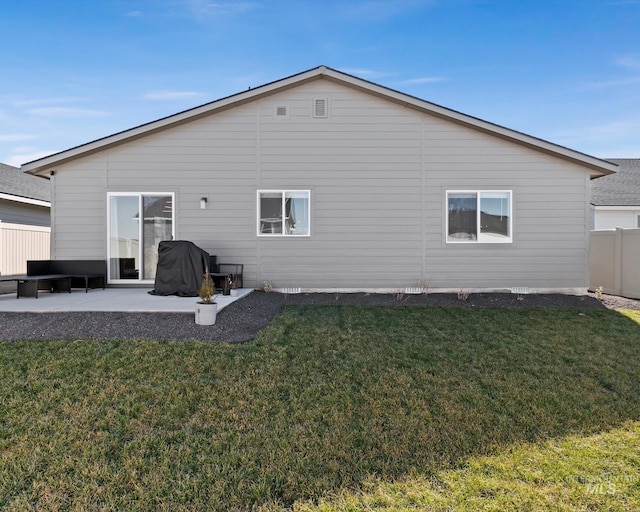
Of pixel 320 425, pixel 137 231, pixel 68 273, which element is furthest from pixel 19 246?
pixel 320 425

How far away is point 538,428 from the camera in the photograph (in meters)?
2.64

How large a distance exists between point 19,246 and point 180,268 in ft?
24.3

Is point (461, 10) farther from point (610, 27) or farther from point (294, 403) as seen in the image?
point (294, 403)

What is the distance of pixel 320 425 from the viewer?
2686mm

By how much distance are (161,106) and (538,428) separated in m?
15.1

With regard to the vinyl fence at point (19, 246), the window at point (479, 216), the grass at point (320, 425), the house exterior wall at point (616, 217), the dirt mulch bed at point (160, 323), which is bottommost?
the grass at point (320, 425)

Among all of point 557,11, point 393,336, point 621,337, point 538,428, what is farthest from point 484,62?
point 538,428

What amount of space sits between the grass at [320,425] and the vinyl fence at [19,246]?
8.27 m

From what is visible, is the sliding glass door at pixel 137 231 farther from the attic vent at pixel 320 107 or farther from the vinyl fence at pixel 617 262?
the vinyl fence at pixel 617 262

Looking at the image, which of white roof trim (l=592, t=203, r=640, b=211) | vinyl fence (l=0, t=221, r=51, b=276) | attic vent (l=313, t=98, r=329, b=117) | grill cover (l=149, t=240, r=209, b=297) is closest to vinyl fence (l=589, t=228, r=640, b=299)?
white roof trim (l=592, t=203, r=640, b=211)

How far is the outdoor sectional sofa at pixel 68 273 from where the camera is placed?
7.77 metres

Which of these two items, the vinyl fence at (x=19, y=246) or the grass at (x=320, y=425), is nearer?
the grass at (x=320, y=425)

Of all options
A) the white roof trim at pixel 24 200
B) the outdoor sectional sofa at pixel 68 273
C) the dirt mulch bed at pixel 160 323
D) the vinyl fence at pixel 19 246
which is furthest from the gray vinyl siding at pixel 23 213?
the dirt mulch bed at pixel 160 323

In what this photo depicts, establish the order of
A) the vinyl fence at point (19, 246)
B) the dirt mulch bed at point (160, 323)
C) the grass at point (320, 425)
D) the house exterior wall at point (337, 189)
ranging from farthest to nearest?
the vinyl fence at point (19, 246) → the house exterior wall at point (337, 189) → the dirt mulch bed at point (160, 323) → the grass at point (320, 425)
